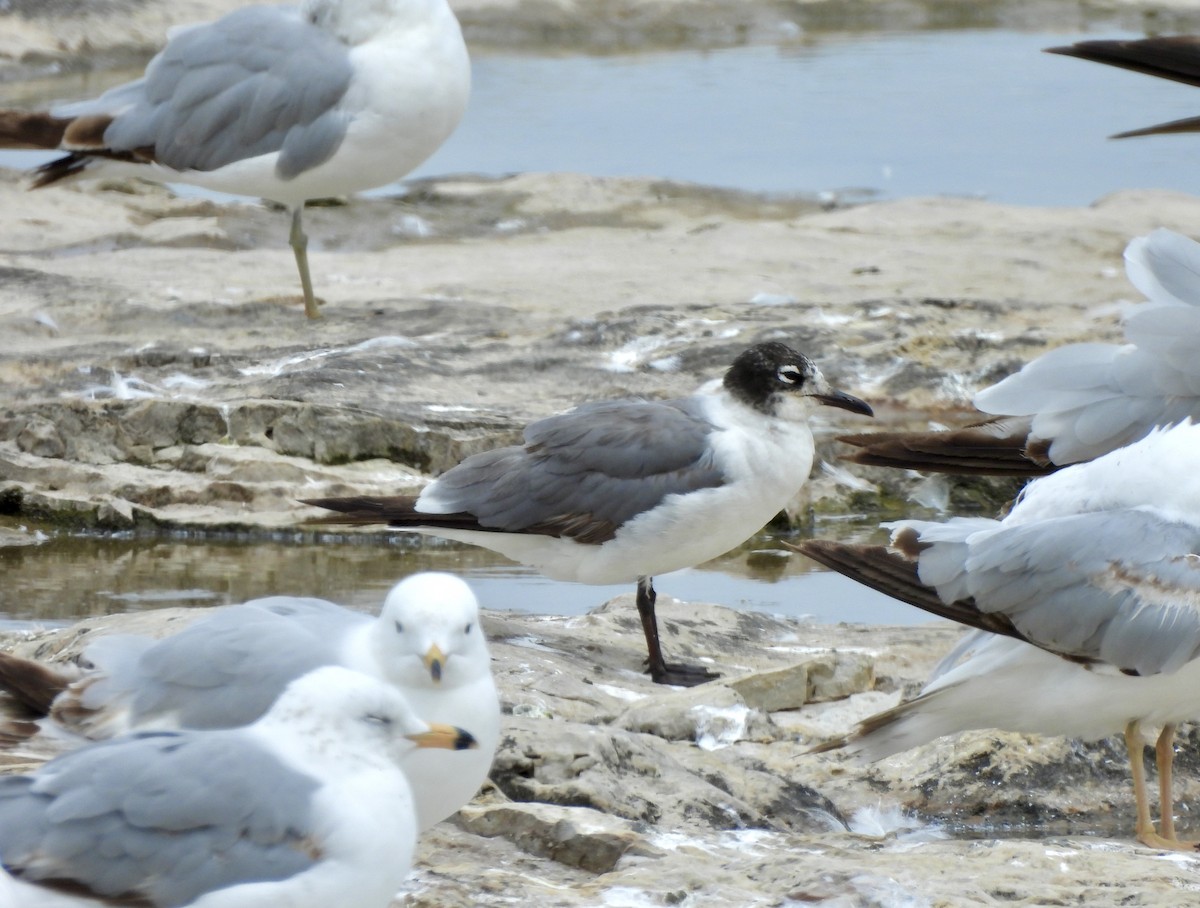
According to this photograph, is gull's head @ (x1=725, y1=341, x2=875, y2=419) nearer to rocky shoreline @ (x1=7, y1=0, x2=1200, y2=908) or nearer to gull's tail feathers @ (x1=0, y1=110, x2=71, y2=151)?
rocky shoreline @ (x1=7, y1=0, x2=1200, y2=908)

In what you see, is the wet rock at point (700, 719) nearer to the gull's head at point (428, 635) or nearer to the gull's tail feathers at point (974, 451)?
the gull's tail feathers at point (974, 451)

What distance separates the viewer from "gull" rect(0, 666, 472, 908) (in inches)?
98.3

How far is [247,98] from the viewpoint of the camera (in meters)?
8.11

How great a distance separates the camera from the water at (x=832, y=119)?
11586mm

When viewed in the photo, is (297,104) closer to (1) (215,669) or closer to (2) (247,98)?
(2) (247,98)

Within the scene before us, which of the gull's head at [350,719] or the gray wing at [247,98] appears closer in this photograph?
the gull's head at [350,719]

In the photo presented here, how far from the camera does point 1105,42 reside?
441 centimetres

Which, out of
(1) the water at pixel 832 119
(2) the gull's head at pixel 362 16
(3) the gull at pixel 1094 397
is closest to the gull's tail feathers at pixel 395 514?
(3) the gull at pixel 1094 397

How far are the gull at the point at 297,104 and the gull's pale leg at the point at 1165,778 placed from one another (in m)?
4.80

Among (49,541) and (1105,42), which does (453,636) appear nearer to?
(1105,42)

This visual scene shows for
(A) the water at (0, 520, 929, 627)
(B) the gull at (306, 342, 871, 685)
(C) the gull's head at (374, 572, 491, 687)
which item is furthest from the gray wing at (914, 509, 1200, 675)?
(A) the water at (0, 520, 929, 627)

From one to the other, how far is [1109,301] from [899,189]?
3241 millimetres

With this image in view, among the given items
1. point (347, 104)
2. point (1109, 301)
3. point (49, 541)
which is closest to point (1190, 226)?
point (1109, 301)

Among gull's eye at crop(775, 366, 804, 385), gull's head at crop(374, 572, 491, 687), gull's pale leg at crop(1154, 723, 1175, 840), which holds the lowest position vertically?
gull's pale leg at crop(1154, 723, 1175, 840)
